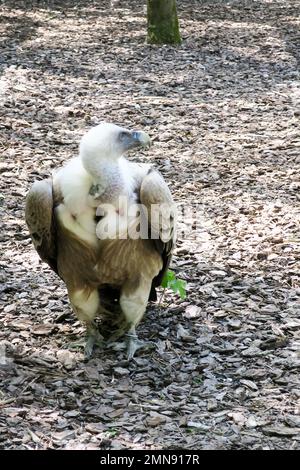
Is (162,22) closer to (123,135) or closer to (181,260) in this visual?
(181,260)

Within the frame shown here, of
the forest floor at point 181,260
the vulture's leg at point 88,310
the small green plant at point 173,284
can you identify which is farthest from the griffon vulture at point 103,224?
the forest floor at point 181,260

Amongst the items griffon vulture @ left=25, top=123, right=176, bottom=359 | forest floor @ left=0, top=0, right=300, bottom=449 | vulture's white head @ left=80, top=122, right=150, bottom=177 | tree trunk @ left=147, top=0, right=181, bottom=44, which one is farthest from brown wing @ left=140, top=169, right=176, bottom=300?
tree trunk @ left=147, top=0, right=181, bottom=44

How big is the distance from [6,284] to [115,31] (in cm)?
897

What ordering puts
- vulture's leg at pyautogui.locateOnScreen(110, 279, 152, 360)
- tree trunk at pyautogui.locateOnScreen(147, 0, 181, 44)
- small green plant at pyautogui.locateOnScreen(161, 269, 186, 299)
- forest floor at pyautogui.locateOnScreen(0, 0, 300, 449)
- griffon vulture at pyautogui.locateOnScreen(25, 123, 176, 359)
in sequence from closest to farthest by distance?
forest floor at pyautogui.locateOnScreen(0, 0, 300, 449)
griffon vulture at pyautogui.locateOnScreen(25, 123, 176, 359)
vulture's leg at pyautogui.locateOnScreen(110, 279, 152, 360)
small green plant at pyautogui.locateOnScreen(161, 269, 186, 299)
tree trunk at pyautogui.locateOnScreen(147, 0, 181, 44)

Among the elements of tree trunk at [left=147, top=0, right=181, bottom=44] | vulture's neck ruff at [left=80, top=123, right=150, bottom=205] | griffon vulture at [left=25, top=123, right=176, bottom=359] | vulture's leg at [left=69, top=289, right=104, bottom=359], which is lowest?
tree trunk at [left=147, top=0, right=181, bottom=44]

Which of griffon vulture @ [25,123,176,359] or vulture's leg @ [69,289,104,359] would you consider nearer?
griffon vulture @ [25,123,176,359]

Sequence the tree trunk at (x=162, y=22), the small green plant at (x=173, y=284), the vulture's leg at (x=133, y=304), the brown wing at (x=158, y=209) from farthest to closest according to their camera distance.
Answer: the tree trunk at (x=162, y=22)
the small green plant at (x=173, y=284)
the vulture's leg at (x=133, y=304)
the brown wing at (x=158, y=209)

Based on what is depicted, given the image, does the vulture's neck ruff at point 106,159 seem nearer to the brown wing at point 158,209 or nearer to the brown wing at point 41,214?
the brown wing at point 158,209

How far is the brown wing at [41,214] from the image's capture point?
154 inches

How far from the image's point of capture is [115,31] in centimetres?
1309

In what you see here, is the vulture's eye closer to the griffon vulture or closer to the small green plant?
the griffon vulture

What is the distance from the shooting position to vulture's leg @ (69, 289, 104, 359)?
416 centimetres

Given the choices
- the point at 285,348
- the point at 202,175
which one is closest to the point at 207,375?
the point at 285,348

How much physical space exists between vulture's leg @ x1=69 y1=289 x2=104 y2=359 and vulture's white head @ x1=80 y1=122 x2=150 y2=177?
766 millimetres
